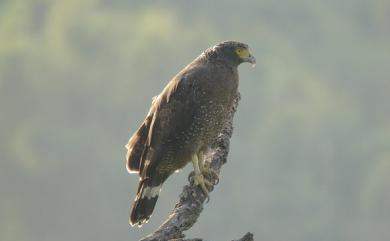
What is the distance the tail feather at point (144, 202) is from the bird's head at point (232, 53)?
67.9 inches

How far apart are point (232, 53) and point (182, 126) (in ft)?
3.60

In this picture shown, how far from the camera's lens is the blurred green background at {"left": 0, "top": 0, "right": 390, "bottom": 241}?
79812 mm

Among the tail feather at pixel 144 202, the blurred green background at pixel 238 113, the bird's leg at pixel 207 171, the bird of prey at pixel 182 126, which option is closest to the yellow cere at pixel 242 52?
the bird of prey at pixel 182 126

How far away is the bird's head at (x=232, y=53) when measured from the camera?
15.0 meters

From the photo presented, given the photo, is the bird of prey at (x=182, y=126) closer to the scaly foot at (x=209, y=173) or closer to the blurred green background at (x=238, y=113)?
the scaly foot at (x=209, y=173)

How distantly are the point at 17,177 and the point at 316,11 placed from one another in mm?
42672

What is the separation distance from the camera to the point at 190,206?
1338 centimetres

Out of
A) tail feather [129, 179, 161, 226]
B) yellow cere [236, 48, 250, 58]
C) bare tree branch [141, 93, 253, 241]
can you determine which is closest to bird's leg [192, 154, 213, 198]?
bare tree branch [141, 93, 253, 241]

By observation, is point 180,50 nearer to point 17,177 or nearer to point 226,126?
point 17,177

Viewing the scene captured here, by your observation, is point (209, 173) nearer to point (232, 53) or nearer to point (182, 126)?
Answer: point (182, 126)

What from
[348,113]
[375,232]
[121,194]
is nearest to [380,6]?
[348,113]

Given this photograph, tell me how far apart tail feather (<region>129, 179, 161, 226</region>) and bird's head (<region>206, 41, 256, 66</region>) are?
1.72 metres

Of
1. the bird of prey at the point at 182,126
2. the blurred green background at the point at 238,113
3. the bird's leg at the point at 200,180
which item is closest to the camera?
the bird's leg at the point at 200,180

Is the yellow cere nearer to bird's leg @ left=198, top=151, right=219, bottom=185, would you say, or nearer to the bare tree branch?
the bare tree branch
